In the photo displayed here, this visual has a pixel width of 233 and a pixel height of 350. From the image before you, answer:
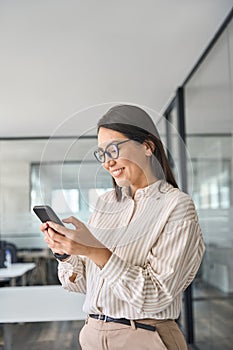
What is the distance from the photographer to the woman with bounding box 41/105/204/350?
100 cm

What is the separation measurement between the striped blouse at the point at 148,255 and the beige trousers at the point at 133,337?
0.10 feet

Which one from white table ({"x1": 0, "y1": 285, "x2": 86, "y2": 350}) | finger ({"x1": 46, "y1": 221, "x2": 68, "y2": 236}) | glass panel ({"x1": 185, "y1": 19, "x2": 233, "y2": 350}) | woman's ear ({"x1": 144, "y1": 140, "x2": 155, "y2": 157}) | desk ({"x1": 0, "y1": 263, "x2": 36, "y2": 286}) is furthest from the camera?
desk ({"x1": 0, "y1": 263, "x2": 36, "y2": 286})

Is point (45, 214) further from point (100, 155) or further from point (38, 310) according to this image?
point (38, 310)

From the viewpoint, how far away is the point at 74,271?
120cm

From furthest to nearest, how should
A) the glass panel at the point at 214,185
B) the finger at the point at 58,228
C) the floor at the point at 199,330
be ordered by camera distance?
the floor at the point at 199,330
the glass panel at the point at 214,185
the finger at the point at 58,228

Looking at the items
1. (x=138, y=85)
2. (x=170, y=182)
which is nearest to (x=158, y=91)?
(x=138, y=85)

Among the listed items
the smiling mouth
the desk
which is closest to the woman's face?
the smiling mouth

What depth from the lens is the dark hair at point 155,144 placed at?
39.8 inches

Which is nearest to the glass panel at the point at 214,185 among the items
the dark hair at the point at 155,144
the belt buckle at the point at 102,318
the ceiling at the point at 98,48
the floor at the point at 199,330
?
the floor at the point at 199,330

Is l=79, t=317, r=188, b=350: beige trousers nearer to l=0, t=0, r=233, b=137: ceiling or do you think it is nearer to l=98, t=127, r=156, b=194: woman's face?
l=98, t=127, r=156, b=194: woman's face

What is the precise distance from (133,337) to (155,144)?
45 cm

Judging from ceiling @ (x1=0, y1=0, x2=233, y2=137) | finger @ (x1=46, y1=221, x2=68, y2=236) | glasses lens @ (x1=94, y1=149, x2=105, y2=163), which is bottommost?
finger @ (x1=46, y1=221, x2=68, y2=236)

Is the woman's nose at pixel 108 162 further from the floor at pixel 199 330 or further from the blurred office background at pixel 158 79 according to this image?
the floor at pixel 199 330

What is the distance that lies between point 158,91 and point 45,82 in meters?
1.01
